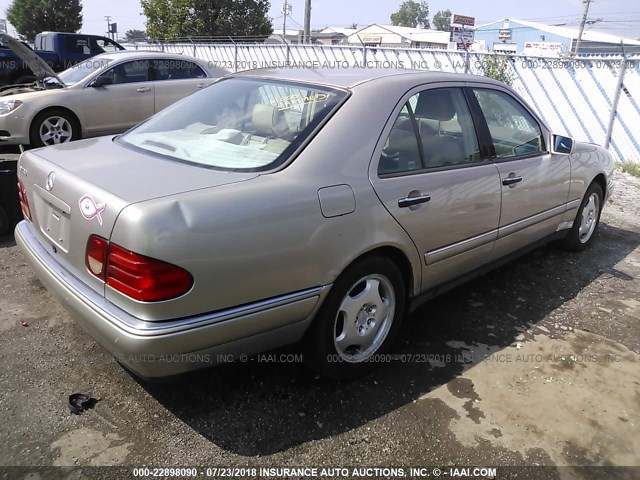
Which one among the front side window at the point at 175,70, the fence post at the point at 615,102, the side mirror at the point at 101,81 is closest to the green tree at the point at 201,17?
the front side window at the point at 175,70

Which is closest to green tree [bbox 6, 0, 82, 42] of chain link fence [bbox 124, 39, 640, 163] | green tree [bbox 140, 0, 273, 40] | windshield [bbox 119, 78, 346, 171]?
green tree [bbox 140, 0, 273, 40]

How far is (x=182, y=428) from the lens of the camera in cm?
250

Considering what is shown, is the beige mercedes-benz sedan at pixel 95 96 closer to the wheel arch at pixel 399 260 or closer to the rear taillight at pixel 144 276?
the rear taillight at pixel 144 276

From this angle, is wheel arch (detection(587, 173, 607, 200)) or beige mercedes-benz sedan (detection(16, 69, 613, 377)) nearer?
beige mercedes-benz sedan (detection(16, 69, 613, 377))

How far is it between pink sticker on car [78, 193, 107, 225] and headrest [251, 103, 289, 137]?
96 cm

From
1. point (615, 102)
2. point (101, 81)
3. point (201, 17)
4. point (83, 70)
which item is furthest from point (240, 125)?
point (201, 17)

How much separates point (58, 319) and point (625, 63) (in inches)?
377

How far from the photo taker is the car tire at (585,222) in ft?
15.6

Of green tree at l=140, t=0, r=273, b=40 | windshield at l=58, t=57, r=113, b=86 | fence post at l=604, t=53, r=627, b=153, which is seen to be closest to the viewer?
windshield at l=58, t=57, r=113, b=86

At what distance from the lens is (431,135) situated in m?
3.16

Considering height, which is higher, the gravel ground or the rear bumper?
the rear bumper

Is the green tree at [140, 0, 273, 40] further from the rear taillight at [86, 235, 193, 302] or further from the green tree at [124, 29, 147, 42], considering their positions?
the rear taillight at [86, 235, 193, 302]

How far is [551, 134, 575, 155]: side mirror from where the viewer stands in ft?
13.4

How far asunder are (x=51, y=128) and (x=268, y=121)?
6135 millimetres
